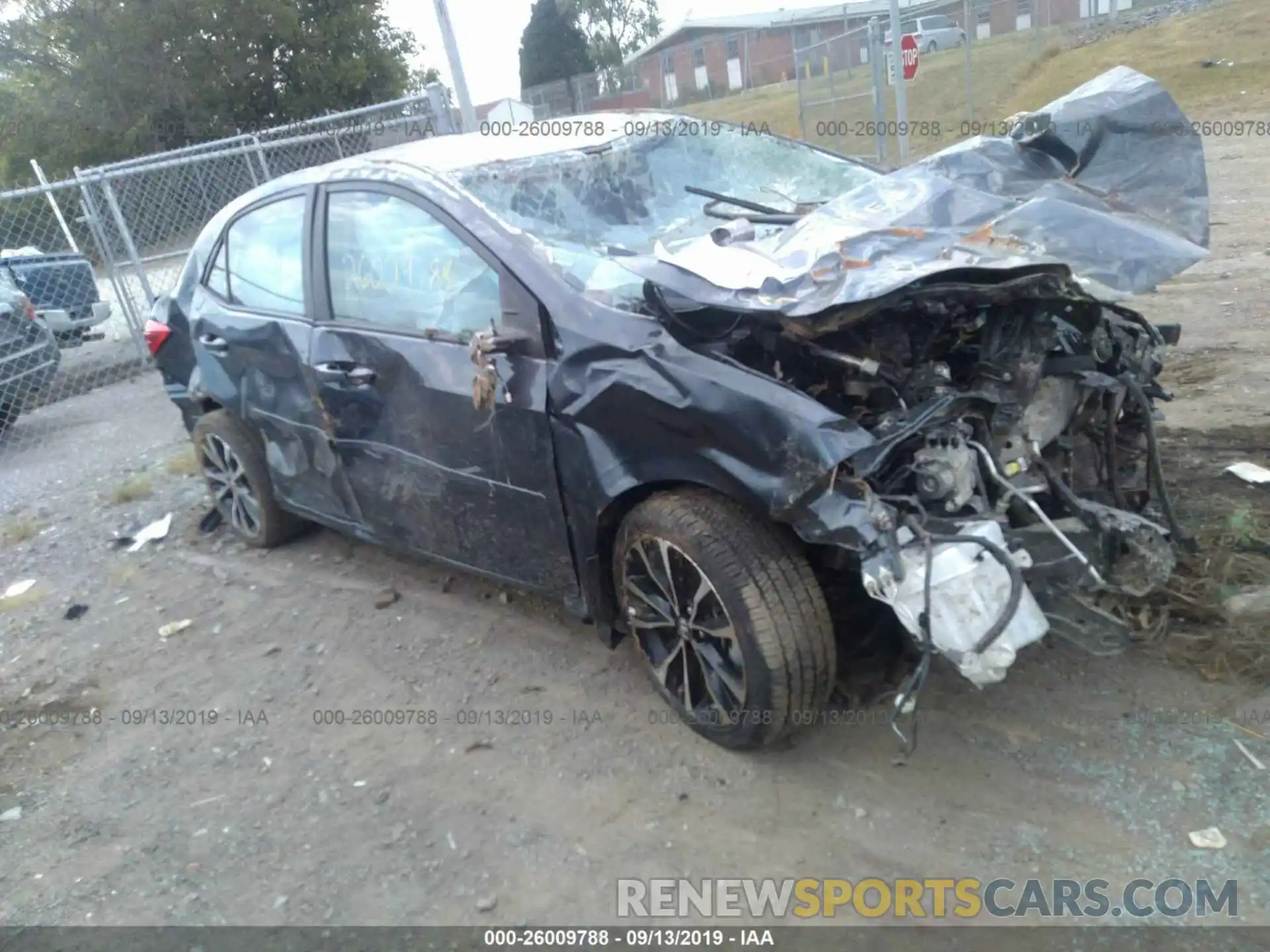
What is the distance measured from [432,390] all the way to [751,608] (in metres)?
1.40

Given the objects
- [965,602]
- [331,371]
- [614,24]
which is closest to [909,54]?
[331,371]

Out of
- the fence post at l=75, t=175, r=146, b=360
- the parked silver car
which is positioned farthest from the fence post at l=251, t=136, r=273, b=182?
the parked silver car

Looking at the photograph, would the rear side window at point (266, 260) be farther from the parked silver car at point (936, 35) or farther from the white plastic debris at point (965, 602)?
the parked silver car at point (936, 35)

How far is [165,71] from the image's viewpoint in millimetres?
23359

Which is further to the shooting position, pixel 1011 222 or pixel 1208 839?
pixel 1011 222

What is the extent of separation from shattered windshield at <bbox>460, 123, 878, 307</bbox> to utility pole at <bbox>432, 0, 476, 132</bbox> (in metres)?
3.95

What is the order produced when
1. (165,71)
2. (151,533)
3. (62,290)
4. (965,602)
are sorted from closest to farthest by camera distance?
(965,602)
(151,533)
(62,290)
(165,71)

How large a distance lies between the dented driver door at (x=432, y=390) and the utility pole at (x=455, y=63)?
4.14 m

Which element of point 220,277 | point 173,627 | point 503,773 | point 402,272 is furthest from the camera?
point 220,277

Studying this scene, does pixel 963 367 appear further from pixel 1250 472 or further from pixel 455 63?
pixel 455 63

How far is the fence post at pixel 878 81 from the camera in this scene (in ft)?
35.8

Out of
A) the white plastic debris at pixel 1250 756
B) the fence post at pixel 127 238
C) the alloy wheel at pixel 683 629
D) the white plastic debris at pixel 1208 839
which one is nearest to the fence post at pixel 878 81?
the fence post at pixel 127 238

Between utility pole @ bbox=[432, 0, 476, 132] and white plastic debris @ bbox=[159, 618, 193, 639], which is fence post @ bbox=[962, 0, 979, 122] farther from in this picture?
white plastic debris @ bbox=[159, 618, 193, 639]

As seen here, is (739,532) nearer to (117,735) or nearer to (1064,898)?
(1064,898)
